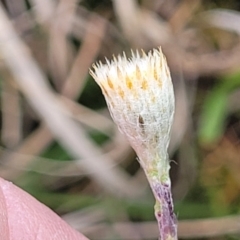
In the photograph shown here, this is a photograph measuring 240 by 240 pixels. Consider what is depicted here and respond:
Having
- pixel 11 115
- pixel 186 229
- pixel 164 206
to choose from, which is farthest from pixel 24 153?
pixel 164 206

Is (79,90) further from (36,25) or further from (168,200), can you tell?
(168,200)

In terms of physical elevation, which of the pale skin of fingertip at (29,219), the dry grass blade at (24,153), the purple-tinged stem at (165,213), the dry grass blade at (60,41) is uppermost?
the dry grass blade at (60,41)

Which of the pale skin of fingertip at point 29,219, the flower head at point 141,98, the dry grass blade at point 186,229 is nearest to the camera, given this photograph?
the flower head at point 141,98

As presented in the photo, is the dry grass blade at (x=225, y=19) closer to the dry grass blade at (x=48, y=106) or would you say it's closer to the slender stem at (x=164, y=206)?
the dry grass blade at (x=48, y=106)

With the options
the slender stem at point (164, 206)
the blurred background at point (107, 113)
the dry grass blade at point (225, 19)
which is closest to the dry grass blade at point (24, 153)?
the blurred background at point (107, 113)

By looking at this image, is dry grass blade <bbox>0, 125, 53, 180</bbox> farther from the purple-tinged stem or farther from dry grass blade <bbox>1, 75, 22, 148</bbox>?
the purple-tinged stem

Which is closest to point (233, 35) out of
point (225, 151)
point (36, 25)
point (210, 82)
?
point (210, 82)

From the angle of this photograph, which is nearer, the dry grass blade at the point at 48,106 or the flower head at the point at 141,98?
the flower head at the point at 141,98

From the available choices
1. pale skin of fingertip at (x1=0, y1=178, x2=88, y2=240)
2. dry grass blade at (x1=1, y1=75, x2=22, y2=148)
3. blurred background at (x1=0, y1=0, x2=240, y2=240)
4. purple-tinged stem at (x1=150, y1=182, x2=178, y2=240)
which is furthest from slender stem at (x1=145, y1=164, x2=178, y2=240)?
dry grass blade at (x1=1, y1=75, x2=22, y2=148)
